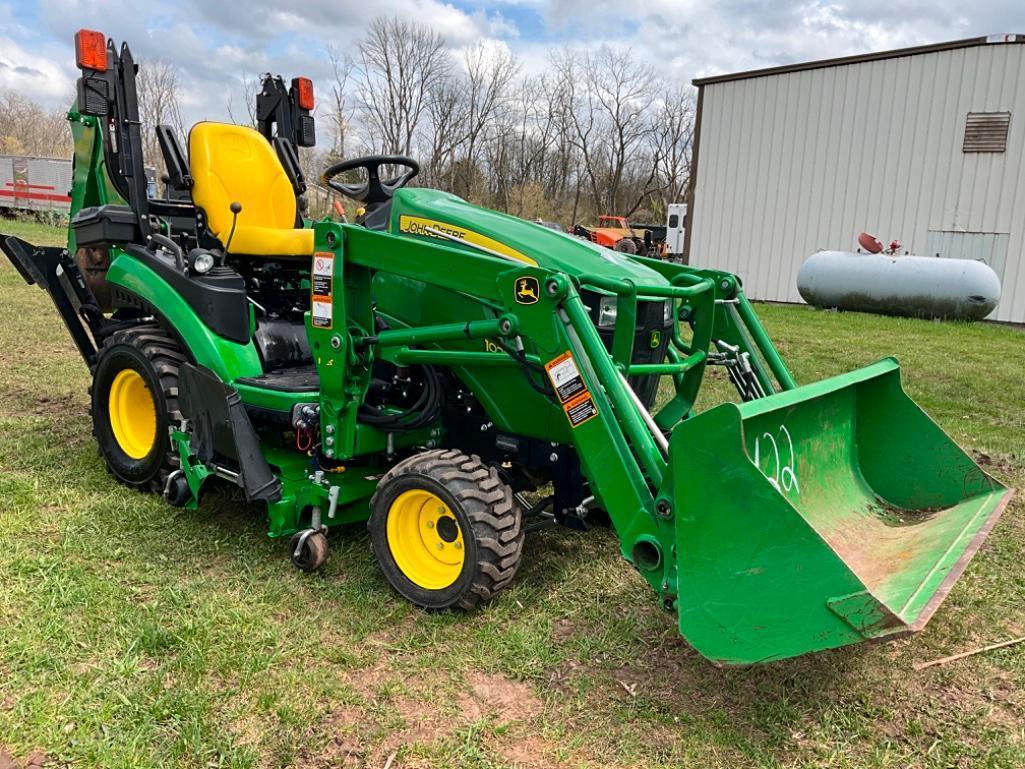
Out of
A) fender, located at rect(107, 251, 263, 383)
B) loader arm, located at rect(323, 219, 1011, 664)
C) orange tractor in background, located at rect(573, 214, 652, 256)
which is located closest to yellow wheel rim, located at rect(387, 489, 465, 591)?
loader arm, located at rect(323, 219, 1011, 664)

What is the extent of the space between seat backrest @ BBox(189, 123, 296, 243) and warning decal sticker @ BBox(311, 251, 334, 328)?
1.13 metres

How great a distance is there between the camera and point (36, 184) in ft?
83.3

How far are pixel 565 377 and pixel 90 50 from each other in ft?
9.58

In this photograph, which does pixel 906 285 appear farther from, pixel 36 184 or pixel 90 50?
pixel 36 184

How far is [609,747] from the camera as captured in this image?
7.62 ft

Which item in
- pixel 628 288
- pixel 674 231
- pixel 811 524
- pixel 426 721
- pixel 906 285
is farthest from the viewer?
pixel 674 231

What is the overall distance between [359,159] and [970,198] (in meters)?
13.6

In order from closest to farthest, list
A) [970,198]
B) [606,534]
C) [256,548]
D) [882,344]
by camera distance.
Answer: [256,548]
[606,534]
[882,344]
[970,198]

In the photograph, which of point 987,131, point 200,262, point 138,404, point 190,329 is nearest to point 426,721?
point 190,329

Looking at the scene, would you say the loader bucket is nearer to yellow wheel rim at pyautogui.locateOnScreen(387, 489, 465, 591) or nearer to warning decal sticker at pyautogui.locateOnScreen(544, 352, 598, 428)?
warning decal sticker at pyautogui.locateOnScreen(544, 352, 598, 428)

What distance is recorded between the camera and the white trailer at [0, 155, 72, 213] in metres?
25.0

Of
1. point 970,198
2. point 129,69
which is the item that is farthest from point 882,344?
point 129,69

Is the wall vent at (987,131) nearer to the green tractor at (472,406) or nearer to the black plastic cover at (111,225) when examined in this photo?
the green tractor at (472,406)

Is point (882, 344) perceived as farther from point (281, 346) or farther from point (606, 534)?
point (281, 346)
